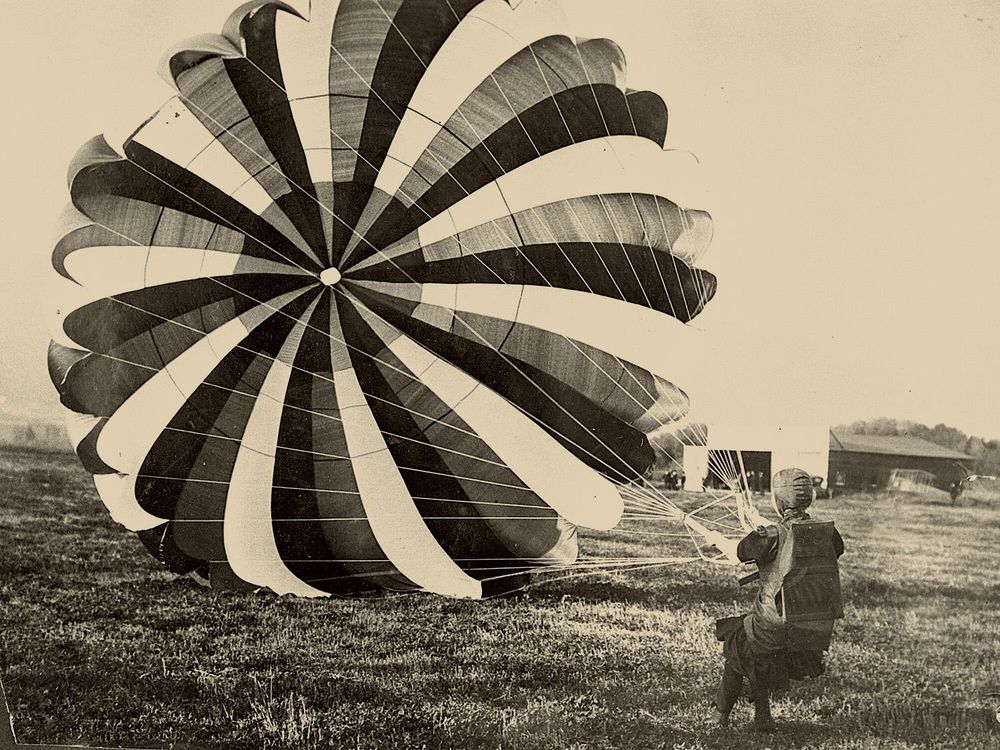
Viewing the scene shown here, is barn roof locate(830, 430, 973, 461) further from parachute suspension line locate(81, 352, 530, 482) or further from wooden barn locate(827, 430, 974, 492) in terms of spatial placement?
parachute suspension line locate(81, 352, 530, 482)

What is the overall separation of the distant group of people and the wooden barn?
37cm

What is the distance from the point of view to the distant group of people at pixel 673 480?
238 cm

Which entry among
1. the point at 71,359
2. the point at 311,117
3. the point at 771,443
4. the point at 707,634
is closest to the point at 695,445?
the point at 771,443

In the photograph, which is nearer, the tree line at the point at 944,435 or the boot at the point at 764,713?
the tree line at the point at 944,435

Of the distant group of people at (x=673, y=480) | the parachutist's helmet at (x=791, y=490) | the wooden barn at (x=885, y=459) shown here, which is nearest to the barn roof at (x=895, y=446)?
the wooden barn at (x=885, y=459)

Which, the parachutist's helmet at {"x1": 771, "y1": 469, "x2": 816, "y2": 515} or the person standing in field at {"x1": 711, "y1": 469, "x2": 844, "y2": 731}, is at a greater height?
the parachutist's helmet at {"x1": 771, "y1": 469, "x2": 816, "y2": 515}

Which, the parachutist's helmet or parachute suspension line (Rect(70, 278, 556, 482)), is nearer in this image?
the parachutist's helmet

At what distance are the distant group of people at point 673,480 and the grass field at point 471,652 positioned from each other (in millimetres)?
164

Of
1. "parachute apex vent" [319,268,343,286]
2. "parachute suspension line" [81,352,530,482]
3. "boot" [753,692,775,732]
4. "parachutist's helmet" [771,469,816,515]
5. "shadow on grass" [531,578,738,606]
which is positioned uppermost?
"parachute apex vent" [319,268,343,286]

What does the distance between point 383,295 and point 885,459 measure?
136cm

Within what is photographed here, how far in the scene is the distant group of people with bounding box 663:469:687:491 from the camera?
7.81 ft

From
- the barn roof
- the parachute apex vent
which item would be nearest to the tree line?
the barn roof

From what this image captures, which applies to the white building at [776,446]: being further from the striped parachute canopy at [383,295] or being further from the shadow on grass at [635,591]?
the shadow on grass at [635,591]

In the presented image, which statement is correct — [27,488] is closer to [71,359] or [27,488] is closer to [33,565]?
[33,565]
